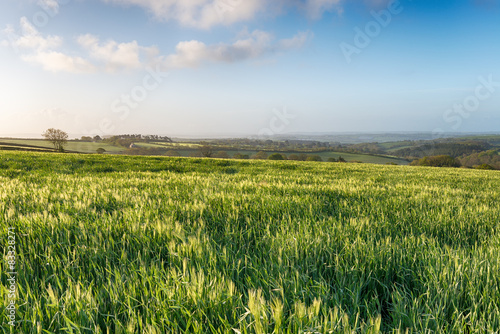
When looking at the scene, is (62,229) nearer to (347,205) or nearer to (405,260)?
(405,260)

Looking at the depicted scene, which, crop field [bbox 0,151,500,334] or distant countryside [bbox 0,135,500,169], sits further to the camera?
distant countryside [bbox 0,135,500,169]

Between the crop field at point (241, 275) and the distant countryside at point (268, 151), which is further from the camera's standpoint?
the distant countryside at point (268, 151)

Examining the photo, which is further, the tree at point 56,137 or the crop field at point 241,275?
the tree at point 56,137

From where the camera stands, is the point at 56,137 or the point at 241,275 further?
the point at 56,137

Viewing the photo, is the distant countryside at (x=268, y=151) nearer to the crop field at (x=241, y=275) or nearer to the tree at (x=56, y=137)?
the tree at (x=56, y=137)

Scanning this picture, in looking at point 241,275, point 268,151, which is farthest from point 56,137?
point 241,275

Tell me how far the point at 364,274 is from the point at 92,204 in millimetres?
3773

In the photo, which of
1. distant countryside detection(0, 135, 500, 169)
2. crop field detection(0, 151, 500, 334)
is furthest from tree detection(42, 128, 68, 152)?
crop field detection(0, 151, 500, 334)

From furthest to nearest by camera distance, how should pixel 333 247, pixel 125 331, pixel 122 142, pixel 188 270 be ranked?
pixel 122 142 → pixel 333 247 → pixel 188 270 → pixel 125 331

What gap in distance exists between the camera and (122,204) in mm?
3855

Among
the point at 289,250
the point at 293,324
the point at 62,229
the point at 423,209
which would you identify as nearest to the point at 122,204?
the point at 62,229

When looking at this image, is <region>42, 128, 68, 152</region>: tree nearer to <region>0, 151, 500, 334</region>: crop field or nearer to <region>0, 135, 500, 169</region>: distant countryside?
<region>0, 135, 500, 169</region>: distant countryside

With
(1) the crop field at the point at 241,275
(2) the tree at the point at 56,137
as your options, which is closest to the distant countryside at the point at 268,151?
(2) the tree at the point at 56,137

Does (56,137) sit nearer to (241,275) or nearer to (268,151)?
(268,151)
